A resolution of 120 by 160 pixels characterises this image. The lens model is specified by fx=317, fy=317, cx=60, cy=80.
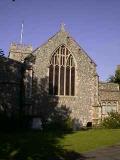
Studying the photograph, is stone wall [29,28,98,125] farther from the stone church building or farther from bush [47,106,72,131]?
bush [47,106,72,131]

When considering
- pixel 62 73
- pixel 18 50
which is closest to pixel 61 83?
pixel 62 73

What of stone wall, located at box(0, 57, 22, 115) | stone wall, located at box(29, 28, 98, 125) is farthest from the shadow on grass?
stone wall, located at box(29, 28, 98, 125)

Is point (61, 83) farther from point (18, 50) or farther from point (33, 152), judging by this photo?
point (33, 152)

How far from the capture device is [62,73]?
3347 cm

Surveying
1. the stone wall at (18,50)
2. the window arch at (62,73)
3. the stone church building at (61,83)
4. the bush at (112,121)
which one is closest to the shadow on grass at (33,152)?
the stone church building at (61,83)

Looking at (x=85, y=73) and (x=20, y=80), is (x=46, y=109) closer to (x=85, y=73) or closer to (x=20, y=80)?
(x=20, y=80)

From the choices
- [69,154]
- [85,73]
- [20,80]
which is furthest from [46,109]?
[69,154]

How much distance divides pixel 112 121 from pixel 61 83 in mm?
6692

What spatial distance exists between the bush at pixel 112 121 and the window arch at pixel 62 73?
176 inches

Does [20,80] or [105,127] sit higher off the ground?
[20,80]

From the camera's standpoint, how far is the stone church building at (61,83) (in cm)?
3025

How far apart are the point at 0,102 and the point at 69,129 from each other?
26.1ft

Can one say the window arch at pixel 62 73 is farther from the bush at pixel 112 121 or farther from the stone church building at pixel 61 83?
the bush at pixel 112 121

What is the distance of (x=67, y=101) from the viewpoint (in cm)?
3312
